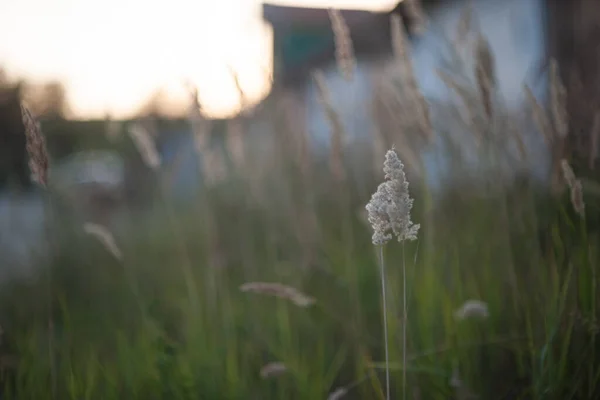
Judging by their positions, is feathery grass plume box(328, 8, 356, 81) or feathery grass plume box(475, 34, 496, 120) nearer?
feathery grass plume box(475, 34, 496, 120)

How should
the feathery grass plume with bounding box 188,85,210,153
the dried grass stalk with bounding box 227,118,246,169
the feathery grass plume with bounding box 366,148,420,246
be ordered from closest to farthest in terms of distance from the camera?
the feathery grass plume with bounding box 366,148,420,246 → the feathery grass plume with bounding box 188,85,210,153 → the dried grass stalk with bounding box 227,118,246,169

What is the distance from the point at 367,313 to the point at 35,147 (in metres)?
1.14

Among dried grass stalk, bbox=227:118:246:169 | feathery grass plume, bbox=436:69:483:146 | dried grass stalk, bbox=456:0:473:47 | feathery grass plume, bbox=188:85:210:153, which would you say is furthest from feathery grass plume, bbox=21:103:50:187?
dried grass stalk, bbox=456:0:473:47

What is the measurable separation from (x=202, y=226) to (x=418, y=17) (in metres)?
1.64

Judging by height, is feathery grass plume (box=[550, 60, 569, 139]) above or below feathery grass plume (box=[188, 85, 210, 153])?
below

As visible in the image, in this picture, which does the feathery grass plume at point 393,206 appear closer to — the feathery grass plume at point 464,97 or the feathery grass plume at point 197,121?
the feathery grass plume at point 464,97

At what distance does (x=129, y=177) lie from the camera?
534 centimetres

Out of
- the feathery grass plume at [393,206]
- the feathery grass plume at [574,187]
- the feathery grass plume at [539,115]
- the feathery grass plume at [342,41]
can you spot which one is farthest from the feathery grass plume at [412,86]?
the feathery grass plume at [393,206]

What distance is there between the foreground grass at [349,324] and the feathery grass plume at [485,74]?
28 cm

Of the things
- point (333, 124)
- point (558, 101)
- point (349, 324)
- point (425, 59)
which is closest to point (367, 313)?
point (349, 324)

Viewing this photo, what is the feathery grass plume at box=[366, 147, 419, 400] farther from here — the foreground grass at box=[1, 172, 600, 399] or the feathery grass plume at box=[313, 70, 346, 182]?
the feathery grass plume at box=[313, 70, 346, 182]

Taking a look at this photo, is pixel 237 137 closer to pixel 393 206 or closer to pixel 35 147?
pixel 35 147

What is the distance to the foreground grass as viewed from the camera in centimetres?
114

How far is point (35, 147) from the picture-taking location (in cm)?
107
